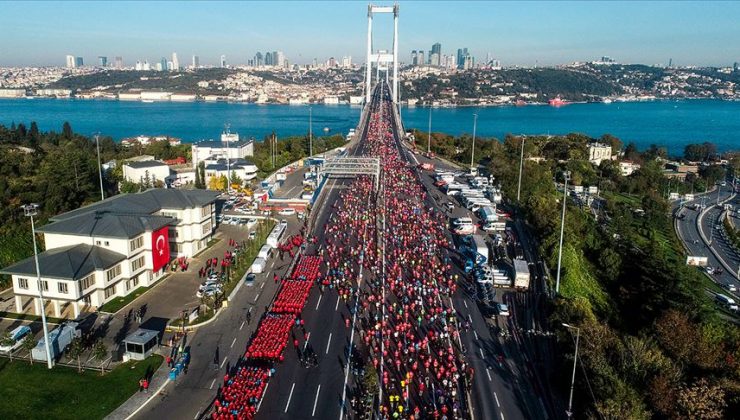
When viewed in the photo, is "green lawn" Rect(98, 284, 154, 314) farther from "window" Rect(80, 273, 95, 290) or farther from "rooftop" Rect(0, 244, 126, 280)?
"rooftop" Rect(0, 244, 126, 280)

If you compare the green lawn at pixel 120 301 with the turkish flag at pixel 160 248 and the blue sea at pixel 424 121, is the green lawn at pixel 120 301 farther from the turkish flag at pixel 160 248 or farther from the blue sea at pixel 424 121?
the blue sea at pixel 424 121

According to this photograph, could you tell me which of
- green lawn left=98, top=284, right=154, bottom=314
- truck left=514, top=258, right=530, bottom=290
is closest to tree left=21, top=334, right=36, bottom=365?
green lawn left=98, top=284, right=154, bottom=314

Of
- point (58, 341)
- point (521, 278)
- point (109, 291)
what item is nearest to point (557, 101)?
point (521, 278)

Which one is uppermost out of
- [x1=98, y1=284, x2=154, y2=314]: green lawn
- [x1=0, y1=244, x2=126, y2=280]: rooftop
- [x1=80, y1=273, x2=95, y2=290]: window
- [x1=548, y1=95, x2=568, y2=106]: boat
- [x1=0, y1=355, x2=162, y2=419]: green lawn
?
[x1=548, y1=95, x2=568, y2=106]: boat

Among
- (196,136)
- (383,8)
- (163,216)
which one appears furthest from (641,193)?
(383,8)

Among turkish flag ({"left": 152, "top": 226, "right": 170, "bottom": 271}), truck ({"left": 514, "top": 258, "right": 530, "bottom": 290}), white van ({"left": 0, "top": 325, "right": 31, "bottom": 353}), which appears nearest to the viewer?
white van ({"left": 0, "top": 325, "right": 31, "bottom": 353})

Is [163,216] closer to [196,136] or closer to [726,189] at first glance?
[726,189]

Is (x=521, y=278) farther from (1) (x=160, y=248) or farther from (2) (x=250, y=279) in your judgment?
(1) (x=160, y=248)
